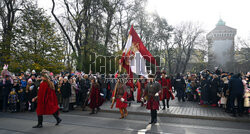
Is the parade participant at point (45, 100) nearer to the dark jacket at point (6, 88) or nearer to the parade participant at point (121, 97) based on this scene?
the parade participant at point (121, 97)

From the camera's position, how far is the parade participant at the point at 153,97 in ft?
24.9

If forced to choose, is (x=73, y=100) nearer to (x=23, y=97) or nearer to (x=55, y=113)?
(x=23, y=97)

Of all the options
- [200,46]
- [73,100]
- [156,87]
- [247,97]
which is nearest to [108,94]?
[73,100]

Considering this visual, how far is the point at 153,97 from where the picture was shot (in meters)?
7.77

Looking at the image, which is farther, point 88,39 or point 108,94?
point 88,39

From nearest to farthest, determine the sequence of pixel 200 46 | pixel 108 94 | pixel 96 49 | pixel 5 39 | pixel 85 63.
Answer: pixel 108 94 < pixel 5 39 < pixel 96 49 < pixel 85 63 < pixel 200 46

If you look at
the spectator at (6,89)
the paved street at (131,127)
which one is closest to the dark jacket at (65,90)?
the paved street at (131,127)

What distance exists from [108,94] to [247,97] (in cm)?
898

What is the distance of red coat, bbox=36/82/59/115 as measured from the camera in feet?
22.3

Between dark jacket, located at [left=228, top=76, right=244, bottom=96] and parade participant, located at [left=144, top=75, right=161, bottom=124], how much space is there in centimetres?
327

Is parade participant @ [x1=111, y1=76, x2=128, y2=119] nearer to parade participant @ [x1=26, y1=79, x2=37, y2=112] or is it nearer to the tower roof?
parade participant @ [x1=26, y1=79, x2=37, y2=112]

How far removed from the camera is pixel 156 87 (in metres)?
7.86

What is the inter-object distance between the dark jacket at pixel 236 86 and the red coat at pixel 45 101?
7.16 m

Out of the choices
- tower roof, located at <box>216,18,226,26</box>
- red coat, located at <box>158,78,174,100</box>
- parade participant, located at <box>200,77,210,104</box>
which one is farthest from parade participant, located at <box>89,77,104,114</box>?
tower roof, located at <box>216,18,226,26</box>
